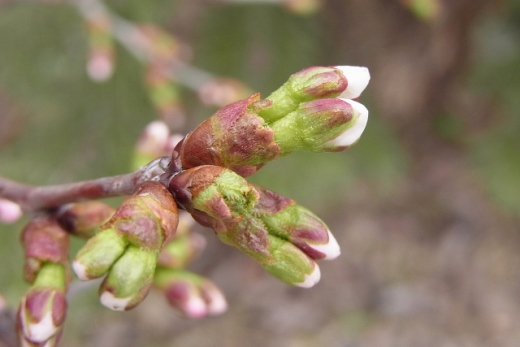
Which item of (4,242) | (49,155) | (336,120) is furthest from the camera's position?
(49,155)

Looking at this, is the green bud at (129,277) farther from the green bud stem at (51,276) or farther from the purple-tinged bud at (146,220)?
the green bud stem at (51,276)

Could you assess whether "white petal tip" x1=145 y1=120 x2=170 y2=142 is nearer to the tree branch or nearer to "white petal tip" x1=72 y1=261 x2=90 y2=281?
the tree branch

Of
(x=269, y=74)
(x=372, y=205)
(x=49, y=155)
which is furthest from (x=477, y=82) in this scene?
(x=49, y=155)

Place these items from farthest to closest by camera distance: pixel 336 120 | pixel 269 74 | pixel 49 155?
pixel 269 74 → pixel 49 155 → pixel 336 120

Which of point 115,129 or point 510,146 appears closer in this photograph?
point 115,129

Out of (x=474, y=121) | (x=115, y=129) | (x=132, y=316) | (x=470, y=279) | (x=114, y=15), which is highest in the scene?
(x=474, y=121)

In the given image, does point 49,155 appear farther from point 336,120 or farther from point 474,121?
point 474,121

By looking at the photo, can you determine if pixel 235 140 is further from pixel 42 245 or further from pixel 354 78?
pixel 42 245
